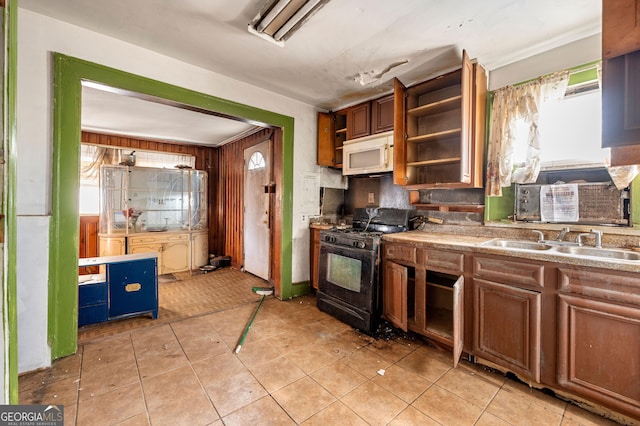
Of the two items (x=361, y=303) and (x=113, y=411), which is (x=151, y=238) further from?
(x=361, y=303)

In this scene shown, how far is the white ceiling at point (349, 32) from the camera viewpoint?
1786 mm

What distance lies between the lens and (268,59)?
8.08 feet

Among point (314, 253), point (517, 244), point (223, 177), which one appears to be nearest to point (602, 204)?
point (517, 244)

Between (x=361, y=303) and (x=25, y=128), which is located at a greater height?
(x=25, y=128)

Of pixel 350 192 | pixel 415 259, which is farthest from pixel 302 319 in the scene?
pixel 350 192

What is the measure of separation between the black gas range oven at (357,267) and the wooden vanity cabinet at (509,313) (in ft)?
2.71

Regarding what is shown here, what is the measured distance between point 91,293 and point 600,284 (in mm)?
3865

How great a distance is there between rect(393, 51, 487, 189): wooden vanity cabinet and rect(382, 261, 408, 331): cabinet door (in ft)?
2.93

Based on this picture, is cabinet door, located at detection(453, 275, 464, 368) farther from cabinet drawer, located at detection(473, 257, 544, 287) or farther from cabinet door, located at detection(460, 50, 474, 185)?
cabinet door, located at detection(460, 50, 474, 185)

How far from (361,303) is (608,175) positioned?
2136 millimetres

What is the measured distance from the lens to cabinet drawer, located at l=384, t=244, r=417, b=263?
91.5 inches

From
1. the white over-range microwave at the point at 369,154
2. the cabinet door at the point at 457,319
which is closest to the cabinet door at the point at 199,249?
the white over-range microwave at the point at 369,154

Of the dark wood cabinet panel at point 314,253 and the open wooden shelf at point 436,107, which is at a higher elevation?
the open wooden shelf at point 436,107

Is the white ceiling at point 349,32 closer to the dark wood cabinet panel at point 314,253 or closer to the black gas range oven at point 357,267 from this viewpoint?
the black gas range oven at point 357,267
